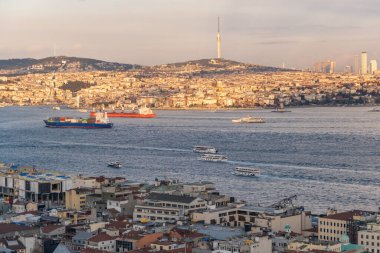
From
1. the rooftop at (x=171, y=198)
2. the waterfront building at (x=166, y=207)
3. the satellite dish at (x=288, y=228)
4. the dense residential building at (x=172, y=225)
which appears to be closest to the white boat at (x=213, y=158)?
the dense residential building at (x=172, y=225)

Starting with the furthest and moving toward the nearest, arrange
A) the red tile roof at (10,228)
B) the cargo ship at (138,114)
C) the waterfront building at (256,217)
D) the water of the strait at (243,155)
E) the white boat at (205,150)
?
the cargo ship at (138,114) < the white boat at (205,150) < the water of the strait at (243,155) < the waterfront building at (256,217) < the red tile roof at (10,228)

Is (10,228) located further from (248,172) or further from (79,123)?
(79,123)

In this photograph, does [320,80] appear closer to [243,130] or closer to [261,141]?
[243,130]

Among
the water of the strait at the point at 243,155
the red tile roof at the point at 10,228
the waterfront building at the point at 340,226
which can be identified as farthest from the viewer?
the water of the strait at the point at 243,155

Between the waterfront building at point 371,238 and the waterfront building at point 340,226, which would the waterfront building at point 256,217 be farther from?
the waterfront building at point 371,238

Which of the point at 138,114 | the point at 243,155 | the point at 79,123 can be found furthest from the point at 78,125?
the point at 243,155

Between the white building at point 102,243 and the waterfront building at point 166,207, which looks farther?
the waterfront building at point 166,207

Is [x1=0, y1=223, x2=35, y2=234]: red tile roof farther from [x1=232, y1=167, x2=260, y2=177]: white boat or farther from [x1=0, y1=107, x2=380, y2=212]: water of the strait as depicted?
[x1=232, y1=167, x2=260, y2=177]: white boat
